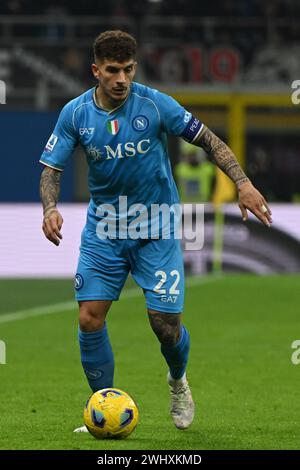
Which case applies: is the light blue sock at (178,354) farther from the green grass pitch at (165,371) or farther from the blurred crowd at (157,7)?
the blurred crowd at (157,7)

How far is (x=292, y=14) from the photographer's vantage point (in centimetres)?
2969

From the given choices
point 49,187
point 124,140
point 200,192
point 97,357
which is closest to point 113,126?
point 124,140

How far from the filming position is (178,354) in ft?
26.0

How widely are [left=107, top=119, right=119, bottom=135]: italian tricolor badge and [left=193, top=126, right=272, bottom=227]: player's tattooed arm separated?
0.48 meters

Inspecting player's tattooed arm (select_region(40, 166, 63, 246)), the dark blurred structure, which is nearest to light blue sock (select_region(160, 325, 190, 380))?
player's tattooed arm (select_region(40, 166, 63, 246))

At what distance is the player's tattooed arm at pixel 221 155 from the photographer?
24.8 feet

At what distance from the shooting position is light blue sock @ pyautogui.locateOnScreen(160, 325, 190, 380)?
25.9 ft

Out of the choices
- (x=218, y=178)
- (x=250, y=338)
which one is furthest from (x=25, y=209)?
(x=250, y=338)

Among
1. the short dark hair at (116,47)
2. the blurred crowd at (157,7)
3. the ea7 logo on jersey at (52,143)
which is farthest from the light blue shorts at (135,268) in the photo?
the blurred crowd at (157,7)

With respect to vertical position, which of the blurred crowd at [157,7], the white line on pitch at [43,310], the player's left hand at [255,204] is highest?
the blurred crowd at [157,7]

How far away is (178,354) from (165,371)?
313cm

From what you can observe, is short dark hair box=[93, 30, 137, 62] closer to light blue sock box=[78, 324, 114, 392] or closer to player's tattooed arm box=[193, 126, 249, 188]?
player's tattooed arm box=[193, 126, 249, 188]

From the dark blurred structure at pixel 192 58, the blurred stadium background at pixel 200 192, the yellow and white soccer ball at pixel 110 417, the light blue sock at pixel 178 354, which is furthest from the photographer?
the dark blurred structure at pixel 192 58

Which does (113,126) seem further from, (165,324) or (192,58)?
(192,58)
